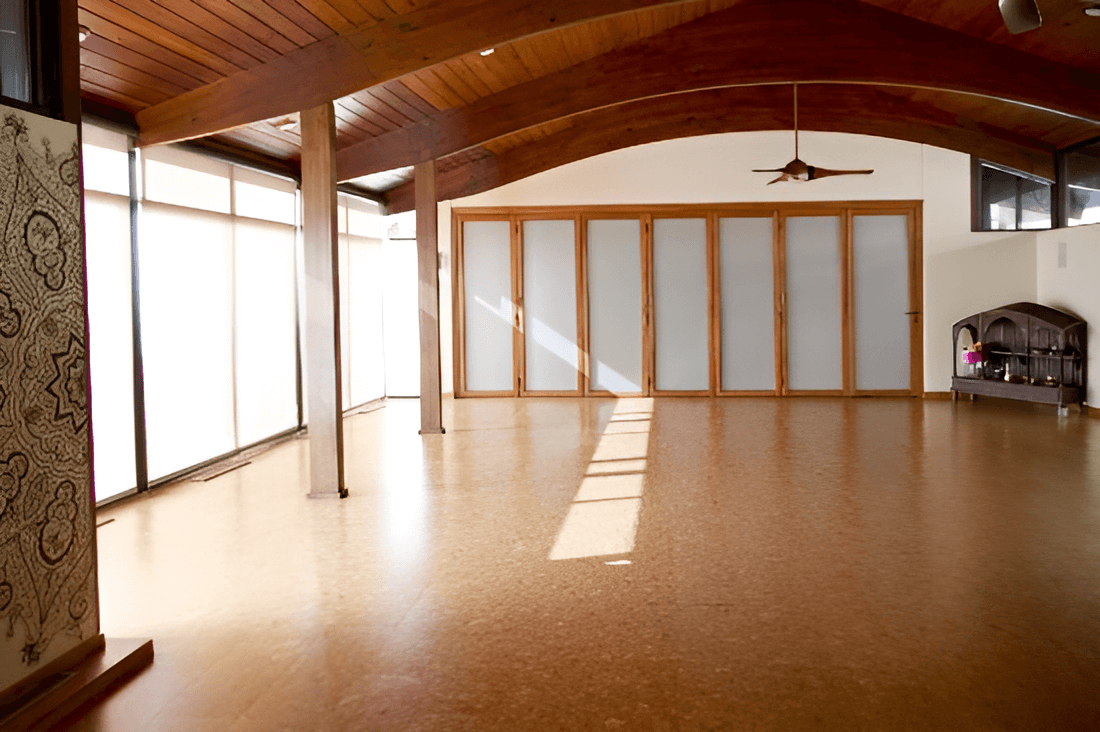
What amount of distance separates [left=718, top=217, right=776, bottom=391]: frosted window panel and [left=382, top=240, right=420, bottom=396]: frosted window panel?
4117 millimetres

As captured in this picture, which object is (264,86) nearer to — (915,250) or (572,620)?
(572,620)

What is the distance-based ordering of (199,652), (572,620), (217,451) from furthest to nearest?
(217,451), (572,620), (199,652)

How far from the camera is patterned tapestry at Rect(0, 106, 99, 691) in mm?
2959

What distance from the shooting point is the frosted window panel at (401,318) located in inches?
488

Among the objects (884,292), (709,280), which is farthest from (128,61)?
(884,292)

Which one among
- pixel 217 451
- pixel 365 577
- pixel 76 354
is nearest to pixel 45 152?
pixel 76 354

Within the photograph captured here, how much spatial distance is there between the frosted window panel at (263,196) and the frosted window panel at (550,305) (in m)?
3.90

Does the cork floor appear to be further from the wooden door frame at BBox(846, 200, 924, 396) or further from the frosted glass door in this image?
the frosted glass door

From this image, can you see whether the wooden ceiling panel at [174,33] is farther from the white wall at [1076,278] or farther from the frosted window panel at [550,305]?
the white wall at [1076,278]

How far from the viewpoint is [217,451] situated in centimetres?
759

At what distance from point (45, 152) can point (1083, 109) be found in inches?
306

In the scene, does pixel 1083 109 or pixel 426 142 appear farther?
pixel 426 142

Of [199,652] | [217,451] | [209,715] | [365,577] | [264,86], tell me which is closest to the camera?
[209,715]

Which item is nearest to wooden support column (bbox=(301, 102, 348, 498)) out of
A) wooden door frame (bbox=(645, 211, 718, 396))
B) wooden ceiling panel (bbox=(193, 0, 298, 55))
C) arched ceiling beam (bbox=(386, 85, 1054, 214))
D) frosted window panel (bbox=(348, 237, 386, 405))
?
wooden ceiling panel (bbox=(193, 0, 298, 55))
